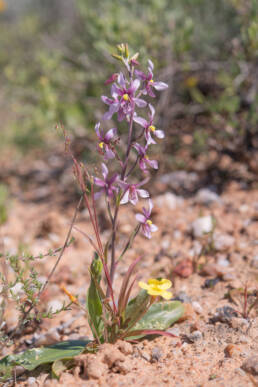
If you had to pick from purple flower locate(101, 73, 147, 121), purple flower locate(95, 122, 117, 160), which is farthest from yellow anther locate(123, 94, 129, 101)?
purple flower locate(95, 122, 117, 160)

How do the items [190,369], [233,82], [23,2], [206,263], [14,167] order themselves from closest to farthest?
[190,369]
[206,263]
[233,82]
[14,167]
[23,2]

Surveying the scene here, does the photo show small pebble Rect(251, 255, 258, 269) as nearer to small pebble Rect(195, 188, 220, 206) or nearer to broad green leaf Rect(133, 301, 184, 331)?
broad green leaf Rect(133, 301, 184, 331)

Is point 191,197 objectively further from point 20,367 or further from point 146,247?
point 20,367

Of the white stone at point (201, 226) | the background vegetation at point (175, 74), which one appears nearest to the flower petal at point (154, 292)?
the white stone at point (201, 226)

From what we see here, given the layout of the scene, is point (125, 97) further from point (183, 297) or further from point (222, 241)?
point (222, 241)

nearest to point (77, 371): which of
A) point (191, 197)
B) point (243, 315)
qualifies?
point (243, 315)

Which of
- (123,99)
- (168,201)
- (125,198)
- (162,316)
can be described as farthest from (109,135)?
(168,201)
